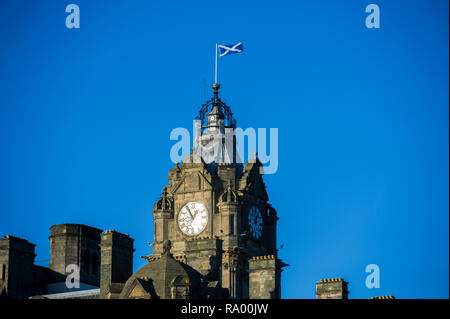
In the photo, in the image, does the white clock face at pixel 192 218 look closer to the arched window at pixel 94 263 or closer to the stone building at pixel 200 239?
the stone building at pixel 200 239

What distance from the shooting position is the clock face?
14170 centimetres

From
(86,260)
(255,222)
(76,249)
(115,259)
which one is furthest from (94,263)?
(115,259)

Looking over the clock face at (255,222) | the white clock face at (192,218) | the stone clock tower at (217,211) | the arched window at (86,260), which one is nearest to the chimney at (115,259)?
the stone clock tower at (217,211)

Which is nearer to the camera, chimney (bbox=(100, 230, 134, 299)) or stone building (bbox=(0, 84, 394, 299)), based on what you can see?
chimney (bbox=(100, 230, 134, 299))

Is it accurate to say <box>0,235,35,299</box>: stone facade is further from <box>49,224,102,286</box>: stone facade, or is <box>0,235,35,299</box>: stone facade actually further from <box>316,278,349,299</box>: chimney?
<box>316,278,349,299</box>: chimney

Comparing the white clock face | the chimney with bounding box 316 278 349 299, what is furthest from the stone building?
the chimney with bounding box 316 278 349 299

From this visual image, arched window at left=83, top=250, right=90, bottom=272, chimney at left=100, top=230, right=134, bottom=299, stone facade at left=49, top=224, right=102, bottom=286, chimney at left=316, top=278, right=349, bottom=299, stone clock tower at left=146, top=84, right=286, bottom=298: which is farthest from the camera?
arched window at left=83, top=250, right=90, bottom=272

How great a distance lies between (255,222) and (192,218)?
5832 mm

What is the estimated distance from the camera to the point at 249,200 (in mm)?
142250
